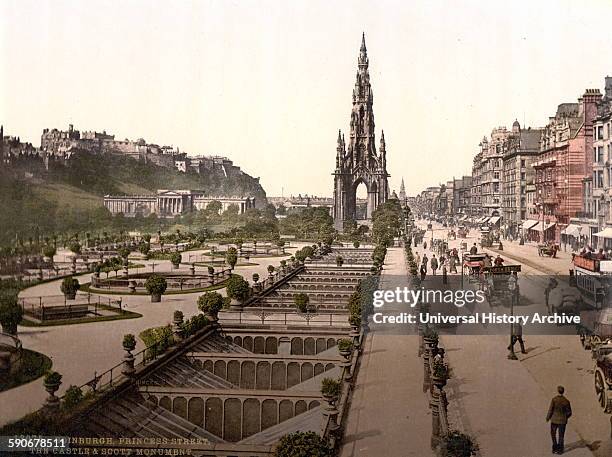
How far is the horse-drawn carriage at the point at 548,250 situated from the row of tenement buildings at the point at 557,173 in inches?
7.9

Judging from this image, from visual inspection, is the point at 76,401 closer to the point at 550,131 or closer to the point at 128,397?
the point at 128,397

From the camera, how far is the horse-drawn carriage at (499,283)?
50.9 feet

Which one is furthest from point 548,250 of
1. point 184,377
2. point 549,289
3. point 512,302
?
point 184,377

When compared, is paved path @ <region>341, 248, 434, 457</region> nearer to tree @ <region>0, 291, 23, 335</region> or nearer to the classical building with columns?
the classical building with columns

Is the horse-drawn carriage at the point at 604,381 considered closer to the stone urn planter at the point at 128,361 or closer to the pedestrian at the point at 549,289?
the pedestrian at the point at 549,289

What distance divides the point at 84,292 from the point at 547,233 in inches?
595

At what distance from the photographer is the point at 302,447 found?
321 inches

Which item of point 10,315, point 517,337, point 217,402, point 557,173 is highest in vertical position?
point 557,173

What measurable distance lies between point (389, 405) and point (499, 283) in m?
6.22

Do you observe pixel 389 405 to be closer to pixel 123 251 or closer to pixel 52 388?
pixel 52 388

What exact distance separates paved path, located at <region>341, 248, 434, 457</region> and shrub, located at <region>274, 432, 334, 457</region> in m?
1.43

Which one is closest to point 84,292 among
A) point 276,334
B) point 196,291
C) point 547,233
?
point 196,291

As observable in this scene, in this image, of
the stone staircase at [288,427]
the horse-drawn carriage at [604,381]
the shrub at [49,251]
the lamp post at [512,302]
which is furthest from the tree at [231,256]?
the horse-drawn carriage at [604,381]

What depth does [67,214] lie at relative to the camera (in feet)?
54.6
